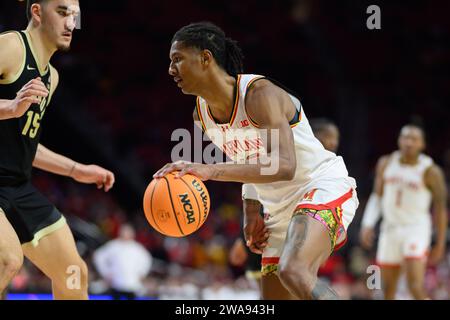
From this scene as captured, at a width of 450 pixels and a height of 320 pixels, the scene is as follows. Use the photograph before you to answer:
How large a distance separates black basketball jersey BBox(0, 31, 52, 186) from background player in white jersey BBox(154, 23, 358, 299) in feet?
2.74

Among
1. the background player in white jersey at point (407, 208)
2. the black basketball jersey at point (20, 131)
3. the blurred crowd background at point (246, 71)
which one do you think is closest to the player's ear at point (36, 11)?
the black basketball jersey at point (20, 131)

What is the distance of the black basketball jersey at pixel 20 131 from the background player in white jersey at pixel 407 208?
4393mm

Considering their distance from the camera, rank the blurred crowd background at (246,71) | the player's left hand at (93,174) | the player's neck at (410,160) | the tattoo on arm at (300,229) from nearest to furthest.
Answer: the tattoo on arm at (300,229) → the player's left hand at (93,174) → the player's neck at (410,160) → the blurred crowd background at (246,71)

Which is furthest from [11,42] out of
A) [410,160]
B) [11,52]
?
[410,160]

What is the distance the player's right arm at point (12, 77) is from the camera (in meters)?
3.68

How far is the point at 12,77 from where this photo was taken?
4.04m

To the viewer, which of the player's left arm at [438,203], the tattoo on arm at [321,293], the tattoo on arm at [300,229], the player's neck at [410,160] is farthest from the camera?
the player's neck at [410,160]

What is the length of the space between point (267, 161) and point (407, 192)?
4.29 m

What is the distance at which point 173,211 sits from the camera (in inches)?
149

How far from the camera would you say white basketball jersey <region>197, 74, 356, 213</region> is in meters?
3.98

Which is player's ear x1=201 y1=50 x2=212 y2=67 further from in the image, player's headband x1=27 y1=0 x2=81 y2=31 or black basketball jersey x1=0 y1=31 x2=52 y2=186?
black basketball jersey x1=0 y1=31 x2=52 y2=186

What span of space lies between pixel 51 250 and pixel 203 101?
48.5 inches

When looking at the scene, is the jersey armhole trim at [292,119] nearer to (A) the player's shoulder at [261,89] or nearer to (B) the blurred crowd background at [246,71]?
(A) the player's shoulder at [261,89]
